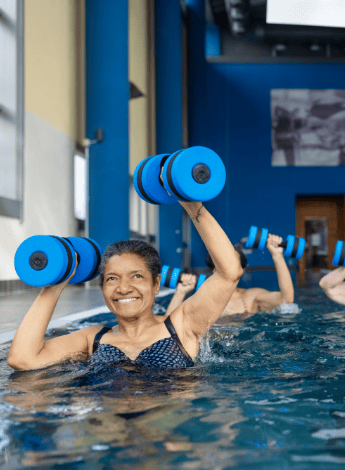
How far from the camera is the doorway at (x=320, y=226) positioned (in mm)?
14852

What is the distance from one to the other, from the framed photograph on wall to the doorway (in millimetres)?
1214

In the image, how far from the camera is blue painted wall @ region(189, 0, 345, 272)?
47.1 ft

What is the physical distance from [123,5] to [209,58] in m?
6.80

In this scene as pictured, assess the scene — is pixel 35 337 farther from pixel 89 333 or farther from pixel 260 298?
pixel 260 298

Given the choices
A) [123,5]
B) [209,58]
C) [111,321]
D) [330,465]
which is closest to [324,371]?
[330,465]

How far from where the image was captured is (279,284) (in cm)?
360

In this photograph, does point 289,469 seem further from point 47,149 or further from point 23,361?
point 47,149

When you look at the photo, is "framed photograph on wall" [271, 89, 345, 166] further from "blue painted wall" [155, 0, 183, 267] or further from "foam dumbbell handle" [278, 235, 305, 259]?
"foam dumbbell handle" [278, 235, 305, 259]

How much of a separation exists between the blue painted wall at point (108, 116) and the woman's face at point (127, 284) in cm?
578

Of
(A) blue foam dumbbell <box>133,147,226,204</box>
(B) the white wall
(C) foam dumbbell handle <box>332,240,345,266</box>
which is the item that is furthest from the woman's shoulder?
(B) the white wall

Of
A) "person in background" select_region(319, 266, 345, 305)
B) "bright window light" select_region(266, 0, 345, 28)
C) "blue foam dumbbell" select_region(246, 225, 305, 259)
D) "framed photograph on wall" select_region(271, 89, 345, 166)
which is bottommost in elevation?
"person in background" select_region(319, 266, 345, 305)

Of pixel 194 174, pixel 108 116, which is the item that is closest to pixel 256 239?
pixel 194 174

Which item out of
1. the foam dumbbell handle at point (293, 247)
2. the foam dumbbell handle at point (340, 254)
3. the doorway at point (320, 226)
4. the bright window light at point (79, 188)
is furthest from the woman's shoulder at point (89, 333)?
the doorway at point (320, 226)

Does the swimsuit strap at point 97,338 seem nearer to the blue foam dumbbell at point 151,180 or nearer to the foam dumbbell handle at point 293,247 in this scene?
the blue foam dumbbell at point 151,180
